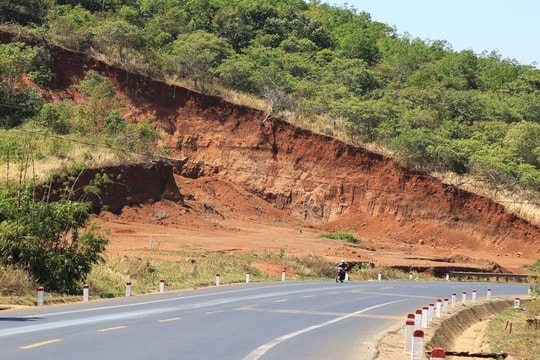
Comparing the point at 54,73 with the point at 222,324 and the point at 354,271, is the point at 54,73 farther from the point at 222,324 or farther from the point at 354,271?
the point at 222,324

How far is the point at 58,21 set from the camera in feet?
225

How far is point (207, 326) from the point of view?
19.6m

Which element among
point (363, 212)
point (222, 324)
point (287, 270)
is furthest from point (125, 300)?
point (363, 212)

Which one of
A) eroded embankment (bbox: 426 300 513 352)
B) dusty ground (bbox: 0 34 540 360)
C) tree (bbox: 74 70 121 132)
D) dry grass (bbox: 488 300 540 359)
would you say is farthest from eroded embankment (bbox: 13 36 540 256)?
dry grass (bbox: 488 300 540 359)

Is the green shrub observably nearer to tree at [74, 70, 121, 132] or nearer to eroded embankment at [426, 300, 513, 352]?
tree at [74, 70, 121, 132]

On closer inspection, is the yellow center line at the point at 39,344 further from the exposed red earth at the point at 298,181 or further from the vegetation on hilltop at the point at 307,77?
the exposed red earth at the point at 298,181

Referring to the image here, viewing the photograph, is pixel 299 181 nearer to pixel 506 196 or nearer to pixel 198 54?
pixel 198 54

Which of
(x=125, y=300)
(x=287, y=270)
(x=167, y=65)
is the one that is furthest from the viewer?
(x=167, y=65)

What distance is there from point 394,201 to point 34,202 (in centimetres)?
4371

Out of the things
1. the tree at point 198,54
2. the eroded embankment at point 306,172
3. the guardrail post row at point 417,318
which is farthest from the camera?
the tree at point 198,54

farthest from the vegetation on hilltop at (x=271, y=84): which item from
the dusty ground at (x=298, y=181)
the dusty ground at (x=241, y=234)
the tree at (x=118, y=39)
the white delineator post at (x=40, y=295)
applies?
the white delineator post at (x=40, y=295)

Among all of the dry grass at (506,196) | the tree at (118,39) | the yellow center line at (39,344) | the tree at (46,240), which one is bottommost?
the yellow center line at (39,344)

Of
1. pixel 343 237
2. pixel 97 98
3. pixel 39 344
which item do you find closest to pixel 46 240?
pixel 39 344

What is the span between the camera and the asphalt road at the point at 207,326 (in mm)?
14648
